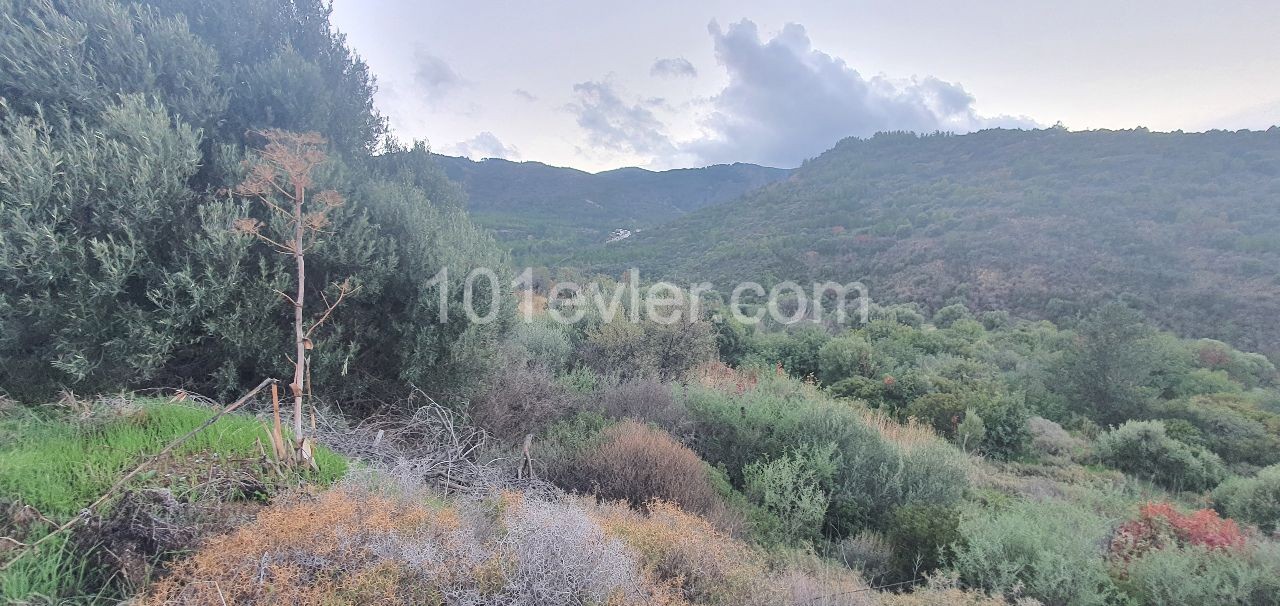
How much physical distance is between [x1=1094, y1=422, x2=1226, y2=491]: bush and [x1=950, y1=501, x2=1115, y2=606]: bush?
5115 mm

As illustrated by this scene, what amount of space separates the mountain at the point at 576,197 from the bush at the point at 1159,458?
32.3m

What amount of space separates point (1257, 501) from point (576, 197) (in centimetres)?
6609

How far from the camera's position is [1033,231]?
29.3 meters

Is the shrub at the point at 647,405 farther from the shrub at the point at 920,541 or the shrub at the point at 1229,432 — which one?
the shrub at the point at 1229,432

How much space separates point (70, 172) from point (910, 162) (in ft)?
189

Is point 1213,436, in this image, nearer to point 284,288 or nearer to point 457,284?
point 457,284

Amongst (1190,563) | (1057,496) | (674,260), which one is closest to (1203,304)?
(1057,496)

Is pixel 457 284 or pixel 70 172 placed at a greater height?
pixel 70 172

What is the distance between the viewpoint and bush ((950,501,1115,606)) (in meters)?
3.21

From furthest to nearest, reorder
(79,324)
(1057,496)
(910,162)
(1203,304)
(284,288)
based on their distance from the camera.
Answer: (910,162) → (1203,304) → (1057,496) → (284,288) → (79,324)

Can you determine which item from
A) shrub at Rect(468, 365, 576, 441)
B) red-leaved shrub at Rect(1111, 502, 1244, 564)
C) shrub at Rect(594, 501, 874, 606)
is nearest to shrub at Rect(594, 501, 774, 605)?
shrub at Rect(594, 501, 874, 606)

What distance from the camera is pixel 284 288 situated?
13.7 feet

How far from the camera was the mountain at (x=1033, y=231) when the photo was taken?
2122cm

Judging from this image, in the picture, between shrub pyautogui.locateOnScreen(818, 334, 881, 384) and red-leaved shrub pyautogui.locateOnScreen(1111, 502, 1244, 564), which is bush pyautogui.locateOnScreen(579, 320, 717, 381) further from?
red-leaved shrub pyautogui.locateOnScreen(1111, 502, 1244, 564)
